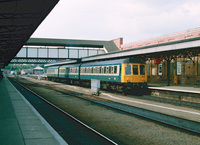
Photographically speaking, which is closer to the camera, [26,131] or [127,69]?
[26,131]

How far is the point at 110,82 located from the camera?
21859mm

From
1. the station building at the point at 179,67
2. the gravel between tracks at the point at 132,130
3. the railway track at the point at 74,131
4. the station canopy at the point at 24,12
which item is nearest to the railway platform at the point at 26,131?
the railway track at the point at 74,131

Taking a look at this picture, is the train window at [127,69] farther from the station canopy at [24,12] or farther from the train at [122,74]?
the station canopy at [24,12]

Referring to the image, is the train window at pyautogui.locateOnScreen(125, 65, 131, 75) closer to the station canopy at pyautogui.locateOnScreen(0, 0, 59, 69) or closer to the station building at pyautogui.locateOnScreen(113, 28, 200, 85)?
the station building at pyautogui.locateOnScreen(113, 28, 200, 85)

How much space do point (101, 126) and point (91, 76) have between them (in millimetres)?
17415

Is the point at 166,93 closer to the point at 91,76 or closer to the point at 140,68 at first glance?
the point at 140,68

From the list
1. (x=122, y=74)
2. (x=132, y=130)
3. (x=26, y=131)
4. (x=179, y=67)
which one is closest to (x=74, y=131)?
(x=26, y=131)

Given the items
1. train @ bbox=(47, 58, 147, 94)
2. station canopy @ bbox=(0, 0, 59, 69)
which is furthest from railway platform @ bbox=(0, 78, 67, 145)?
train @ bbox=(47, 58, 147, 94)

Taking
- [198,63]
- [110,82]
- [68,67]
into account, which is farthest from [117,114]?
[68,67]

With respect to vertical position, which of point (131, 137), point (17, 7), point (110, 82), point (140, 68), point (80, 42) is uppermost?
point (80, 42)

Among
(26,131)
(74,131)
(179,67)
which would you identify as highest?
(179,67)

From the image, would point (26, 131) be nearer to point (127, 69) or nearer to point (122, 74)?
point (122, 74)

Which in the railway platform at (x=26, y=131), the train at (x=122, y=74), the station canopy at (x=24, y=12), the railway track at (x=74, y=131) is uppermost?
the station canopy at (x=24, y=12)

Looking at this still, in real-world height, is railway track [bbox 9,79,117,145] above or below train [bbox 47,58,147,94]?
below
